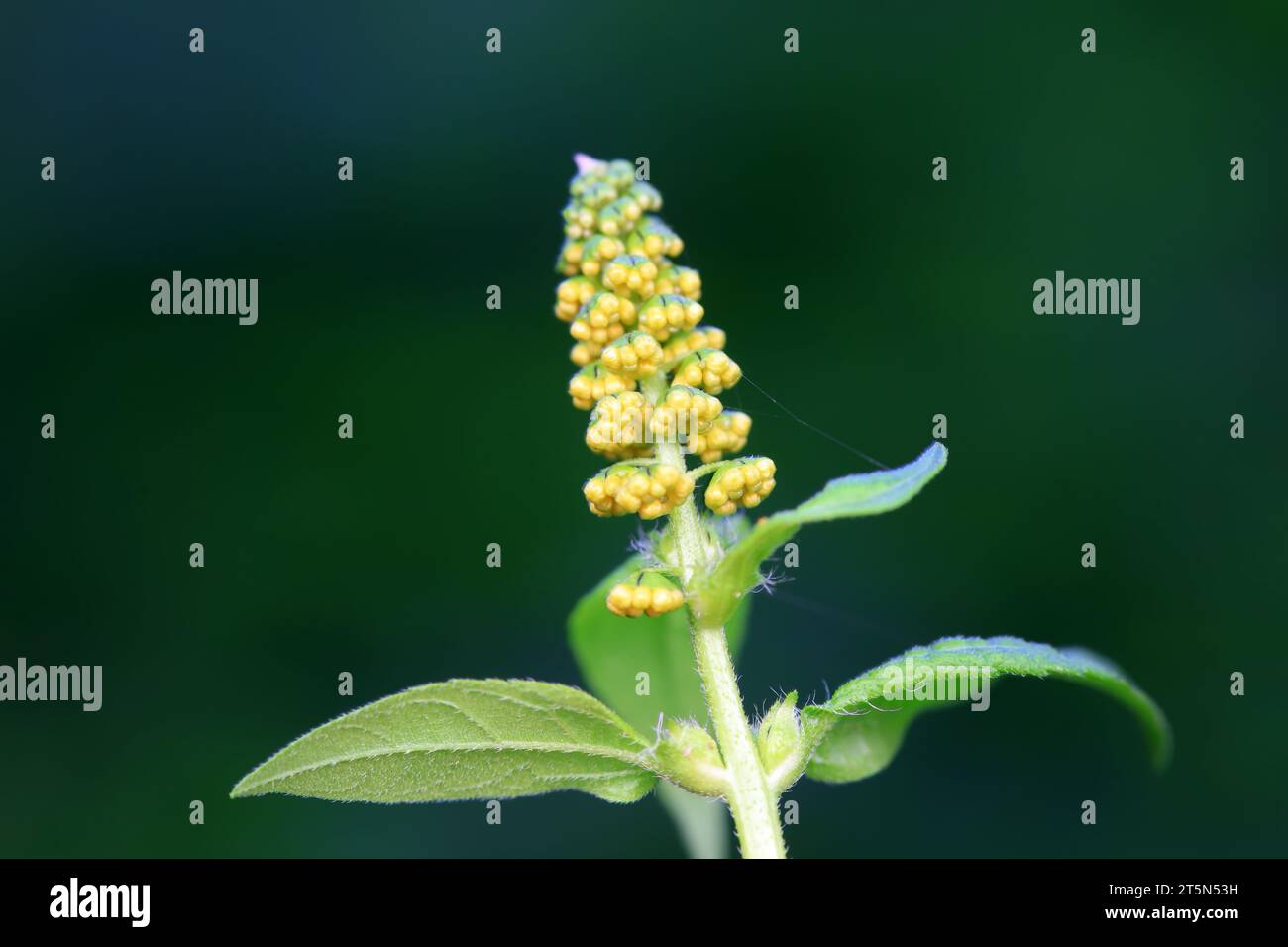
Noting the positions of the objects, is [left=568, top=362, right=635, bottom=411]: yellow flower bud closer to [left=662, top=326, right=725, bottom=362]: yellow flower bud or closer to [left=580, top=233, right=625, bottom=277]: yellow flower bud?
[left=662, top=326, right=725, bottom=362]: yellow flower bud

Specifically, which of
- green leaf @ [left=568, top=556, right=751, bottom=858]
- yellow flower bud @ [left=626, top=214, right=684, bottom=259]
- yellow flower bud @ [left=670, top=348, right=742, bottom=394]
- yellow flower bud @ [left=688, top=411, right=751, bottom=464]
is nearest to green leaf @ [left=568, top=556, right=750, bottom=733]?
green leaf @ [left=568, top=556, right=751, bottom=858]

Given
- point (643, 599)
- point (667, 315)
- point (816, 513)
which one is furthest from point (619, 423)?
point (816, 513)

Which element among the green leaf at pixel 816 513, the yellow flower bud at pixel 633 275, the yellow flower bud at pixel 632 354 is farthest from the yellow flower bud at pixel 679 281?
the green leaf at pixel 816 513

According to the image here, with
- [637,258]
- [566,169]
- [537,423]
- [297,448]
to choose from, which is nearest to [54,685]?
[297,448]

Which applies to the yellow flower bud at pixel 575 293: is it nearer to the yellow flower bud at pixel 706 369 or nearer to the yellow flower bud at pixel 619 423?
the yellow flower bud at pixel 706 369

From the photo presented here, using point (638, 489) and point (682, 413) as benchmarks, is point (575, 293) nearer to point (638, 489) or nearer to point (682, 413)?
point (682, 413)
